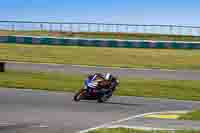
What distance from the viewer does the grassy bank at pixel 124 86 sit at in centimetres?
2207

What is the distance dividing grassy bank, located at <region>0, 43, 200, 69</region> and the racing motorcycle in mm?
20275

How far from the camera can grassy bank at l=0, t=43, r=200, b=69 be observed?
41.7 metres

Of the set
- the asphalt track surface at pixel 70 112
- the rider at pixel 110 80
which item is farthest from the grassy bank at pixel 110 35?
the rider at pixel 110 80

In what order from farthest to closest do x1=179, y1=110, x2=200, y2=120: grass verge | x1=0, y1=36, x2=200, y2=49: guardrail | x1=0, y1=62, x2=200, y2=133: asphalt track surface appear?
1. x1=0, y1=36, x2=200, y2=49: guardrail
2. x1=179, y1=110, x2=200, y2=120: grass verge
3. x1=0, y1=62, x2=200, y2=133: asphalt track surface

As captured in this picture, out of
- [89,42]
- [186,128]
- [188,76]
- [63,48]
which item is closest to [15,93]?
[186,128]

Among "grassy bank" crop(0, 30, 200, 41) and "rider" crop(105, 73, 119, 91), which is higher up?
"grassy bank" crop(0, 30, 200, 41)

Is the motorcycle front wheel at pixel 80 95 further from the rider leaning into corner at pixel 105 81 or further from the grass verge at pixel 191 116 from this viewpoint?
the grass verge at pixel 191 116

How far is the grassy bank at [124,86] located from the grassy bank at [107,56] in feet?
42.9

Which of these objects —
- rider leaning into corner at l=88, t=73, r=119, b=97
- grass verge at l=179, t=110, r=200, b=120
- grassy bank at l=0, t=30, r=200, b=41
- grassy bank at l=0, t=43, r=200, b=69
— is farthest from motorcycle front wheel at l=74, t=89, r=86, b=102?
grassy bank at l=0, t=30, r=200, b=41

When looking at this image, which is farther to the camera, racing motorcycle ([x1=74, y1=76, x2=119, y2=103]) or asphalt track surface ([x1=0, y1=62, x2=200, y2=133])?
racing motorcycle ([x1=74, y1=76, x2=119, y2=103])

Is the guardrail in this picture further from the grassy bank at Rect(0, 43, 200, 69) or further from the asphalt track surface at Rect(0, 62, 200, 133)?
the asphalt track surface at Rect(0, 62, 200, 133)

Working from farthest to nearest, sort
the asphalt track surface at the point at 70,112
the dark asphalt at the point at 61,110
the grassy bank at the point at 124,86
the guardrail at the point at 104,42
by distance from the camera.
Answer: the guardrail at the point at 104,42 → the grassy bank at the point at 124,86 → the dark asphalt at the point at 61,110 → the asphalt track surface at the point at 70,112

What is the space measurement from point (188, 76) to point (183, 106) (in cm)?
1376

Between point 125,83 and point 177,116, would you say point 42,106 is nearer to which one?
point 177,116
